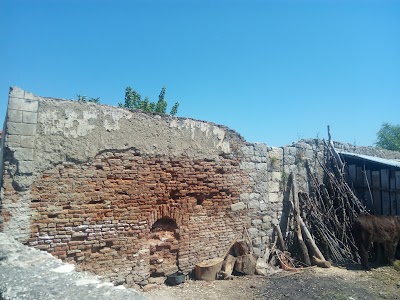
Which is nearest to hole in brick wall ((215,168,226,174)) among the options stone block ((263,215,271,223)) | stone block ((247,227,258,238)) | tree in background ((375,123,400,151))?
stone block ((247,227,258,238))

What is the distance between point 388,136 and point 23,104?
2927 centimetres

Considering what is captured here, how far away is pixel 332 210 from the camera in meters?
9.01

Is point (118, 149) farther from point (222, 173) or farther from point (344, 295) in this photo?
point (344, 295)

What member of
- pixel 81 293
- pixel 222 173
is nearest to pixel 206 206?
pixel 222 173

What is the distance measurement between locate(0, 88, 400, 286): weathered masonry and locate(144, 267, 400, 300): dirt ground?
61 centimetres

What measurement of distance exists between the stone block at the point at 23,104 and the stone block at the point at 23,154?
0.64 m

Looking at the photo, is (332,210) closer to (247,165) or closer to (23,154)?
(247,165)

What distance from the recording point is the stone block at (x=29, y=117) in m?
4.86

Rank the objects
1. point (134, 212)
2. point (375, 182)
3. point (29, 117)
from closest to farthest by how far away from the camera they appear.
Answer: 1. point (29, 117)
2. point (134, 212)
3. point (375, 182)

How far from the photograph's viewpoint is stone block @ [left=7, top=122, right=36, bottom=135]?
477 centimetres

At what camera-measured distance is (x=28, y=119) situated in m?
4.89

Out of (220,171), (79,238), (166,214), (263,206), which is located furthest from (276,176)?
(79,238)

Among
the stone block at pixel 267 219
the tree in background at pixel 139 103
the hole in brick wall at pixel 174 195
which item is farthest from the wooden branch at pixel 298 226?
the tree in background at pixel 139 103

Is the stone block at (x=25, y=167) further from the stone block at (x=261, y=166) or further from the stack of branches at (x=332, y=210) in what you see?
the stack of branches at (x=332, y=210)
